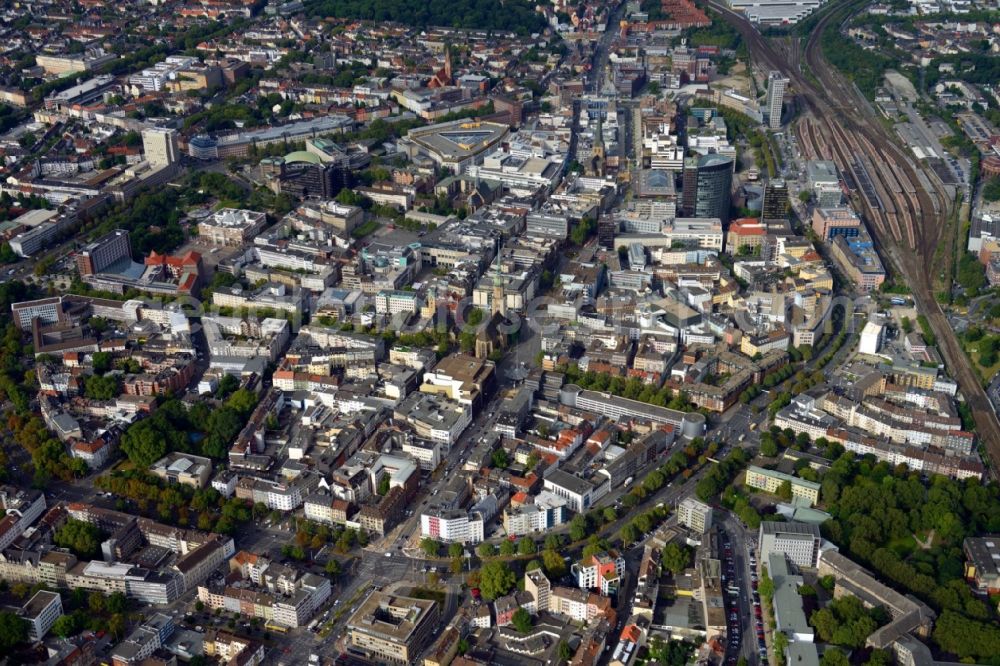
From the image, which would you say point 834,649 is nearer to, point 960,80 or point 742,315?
point 742,315

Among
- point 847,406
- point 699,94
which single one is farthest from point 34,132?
point 847,406

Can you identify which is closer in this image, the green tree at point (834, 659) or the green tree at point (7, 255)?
the green tree at point (834, 659)

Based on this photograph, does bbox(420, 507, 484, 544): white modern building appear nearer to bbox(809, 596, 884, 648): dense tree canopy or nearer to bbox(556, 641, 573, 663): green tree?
bbox(556, 641, 573, 663): green tree

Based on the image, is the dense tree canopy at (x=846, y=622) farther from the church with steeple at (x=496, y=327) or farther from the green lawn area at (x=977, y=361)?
the church with steeple at (x=496, y=327)

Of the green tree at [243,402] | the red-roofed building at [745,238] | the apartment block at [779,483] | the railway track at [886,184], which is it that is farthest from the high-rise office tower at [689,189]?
the green tree at [243,402]

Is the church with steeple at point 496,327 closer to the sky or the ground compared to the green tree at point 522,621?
closer to the sky

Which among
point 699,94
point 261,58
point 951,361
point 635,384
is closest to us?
point 635,384
